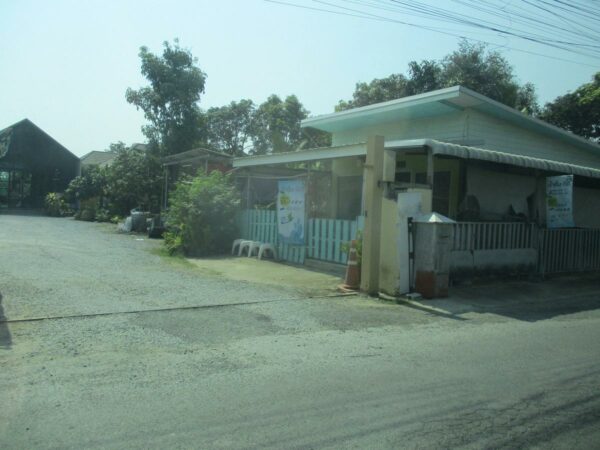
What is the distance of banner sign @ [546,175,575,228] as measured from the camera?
11.9 meters

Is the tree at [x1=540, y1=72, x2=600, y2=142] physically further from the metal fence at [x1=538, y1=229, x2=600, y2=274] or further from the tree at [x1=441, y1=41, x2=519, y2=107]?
the metal fence at [x1=538, y1=229, x2=600, y2=274]

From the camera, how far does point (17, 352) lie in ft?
17.5

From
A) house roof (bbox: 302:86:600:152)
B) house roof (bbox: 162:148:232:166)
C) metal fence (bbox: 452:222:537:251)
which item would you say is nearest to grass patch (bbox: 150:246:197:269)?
house roof (bbox: 162:148:232:166)

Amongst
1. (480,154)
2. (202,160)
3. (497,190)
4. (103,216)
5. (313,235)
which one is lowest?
(313,235)

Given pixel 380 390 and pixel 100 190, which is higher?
pixel 100 190

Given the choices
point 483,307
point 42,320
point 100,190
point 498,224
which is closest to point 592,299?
point 498,224

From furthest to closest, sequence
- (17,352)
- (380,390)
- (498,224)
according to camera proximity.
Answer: (498,224), (17,352), (380,390)

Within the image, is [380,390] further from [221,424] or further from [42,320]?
[42,320]

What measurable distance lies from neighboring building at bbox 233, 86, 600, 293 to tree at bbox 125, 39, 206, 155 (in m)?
11.9

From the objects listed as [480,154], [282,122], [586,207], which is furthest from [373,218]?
[282,122]

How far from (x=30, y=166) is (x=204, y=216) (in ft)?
86.2

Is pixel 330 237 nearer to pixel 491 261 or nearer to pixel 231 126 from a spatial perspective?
pixel 491 261

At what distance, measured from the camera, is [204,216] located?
48.4 feet

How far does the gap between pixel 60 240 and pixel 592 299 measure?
15.2m
